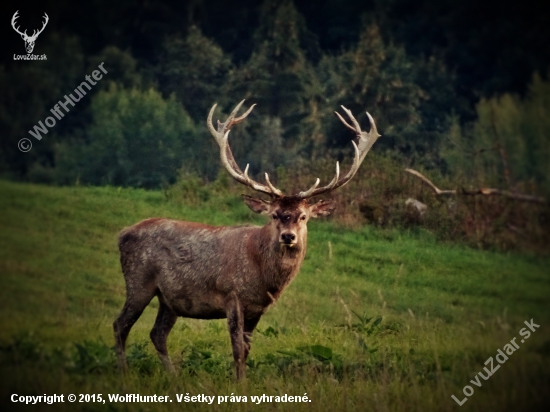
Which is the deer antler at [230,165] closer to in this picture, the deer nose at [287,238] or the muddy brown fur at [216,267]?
the muddy brown fur at [216,267]

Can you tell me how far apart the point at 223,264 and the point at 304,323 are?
2295mm

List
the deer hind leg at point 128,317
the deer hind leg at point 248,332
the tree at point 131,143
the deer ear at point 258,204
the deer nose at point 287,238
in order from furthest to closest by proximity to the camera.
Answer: the tree at point 131,143 < the deer hind leg at point 128,317 < the deer ear at point 258,204 < the deer hind leg at point 248,332 < the deer nose at point 287,238

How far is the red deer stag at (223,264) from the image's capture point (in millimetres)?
7359

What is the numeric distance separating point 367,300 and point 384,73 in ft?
43.2

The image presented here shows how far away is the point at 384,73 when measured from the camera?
889 inches

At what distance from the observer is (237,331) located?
7.27m

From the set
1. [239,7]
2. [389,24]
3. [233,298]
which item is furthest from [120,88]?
[233,298]

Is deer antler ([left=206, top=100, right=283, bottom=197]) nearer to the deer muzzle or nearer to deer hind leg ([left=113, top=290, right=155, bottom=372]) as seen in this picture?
the deer muzzle

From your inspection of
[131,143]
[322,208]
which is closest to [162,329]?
[322,208]

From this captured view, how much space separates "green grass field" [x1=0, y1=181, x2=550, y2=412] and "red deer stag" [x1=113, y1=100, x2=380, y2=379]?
0.35 meters

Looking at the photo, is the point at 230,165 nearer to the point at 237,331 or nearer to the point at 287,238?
the point at 287,238

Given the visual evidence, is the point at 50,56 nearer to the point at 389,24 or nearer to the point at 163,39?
the point at 163,39

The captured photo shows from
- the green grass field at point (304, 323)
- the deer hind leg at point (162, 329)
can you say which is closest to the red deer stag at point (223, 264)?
the deer hind leg at point (162, 329)

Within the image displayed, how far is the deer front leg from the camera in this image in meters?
7.11
